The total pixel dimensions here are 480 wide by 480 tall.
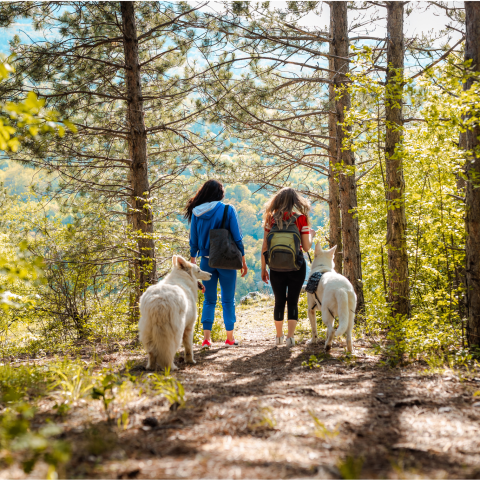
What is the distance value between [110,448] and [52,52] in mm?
7433

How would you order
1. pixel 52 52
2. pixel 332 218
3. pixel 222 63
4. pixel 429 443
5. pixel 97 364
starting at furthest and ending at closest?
pixel 332 218 → pixel 222 63 → pixel 52 52 → pixel 97 364 → pixel 429 443

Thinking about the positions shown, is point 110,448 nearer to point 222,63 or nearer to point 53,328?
point 53,328

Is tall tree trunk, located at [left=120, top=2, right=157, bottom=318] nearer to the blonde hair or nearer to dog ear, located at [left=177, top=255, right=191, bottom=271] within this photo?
dog ear, located at [left=177, top=255, right=191, bottom=271]

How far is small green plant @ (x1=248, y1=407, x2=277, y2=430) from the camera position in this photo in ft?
7.81

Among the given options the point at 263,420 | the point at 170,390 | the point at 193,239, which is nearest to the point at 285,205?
the point at 193,239

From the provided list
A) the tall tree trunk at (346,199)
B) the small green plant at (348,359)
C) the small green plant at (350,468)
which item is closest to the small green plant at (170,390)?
the small green plant at (350,468)

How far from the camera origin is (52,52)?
7051 mm

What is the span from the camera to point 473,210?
450 cm

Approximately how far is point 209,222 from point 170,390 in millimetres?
3181

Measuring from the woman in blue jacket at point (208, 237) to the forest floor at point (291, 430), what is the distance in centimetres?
188

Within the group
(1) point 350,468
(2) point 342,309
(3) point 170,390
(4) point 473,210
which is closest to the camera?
(1) point 350,468

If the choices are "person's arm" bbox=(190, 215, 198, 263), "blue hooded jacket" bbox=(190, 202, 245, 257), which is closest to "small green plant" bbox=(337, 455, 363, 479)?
"blue hooded jacket" bbox=(190, 202, 245, 257)

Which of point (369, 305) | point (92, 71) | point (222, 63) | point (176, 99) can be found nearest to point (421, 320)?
point (369, 305)

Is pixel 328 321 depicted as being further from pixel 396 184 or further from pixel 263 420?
pixel 396 184
